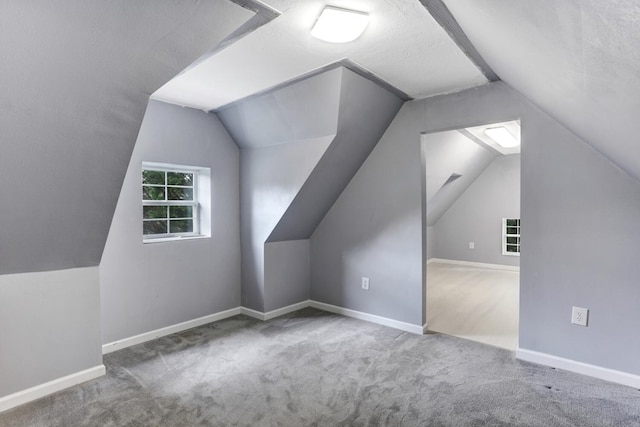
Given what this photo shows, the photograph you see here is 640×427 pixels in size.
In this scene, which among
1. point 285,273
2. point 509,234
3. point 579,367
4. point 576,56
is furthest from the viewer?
point 509,234

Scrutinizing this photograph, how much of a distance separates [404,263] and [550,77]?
206 cm

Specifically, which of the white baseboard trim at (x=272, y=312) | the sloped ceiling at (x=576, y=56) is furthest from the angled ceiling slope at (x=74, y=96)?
the white baseboard trim at (x=272, y=312)

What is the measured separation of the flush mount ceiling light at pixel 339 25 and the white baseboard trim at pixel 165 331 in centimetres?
284

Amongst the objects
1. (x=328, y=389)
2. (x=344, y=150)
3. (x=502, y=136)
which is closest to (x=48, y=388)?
(x=328, y=389)

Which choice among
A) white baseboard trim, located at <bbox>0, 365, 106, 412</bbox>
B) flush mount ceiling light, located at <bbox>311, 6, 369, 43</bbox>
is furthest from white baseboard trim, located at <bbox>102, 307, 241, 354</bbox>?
flush mount ceiling light, located at <bbox>311, 6, 369, 43</bbox>

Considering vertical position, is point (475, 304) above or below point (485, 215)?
below

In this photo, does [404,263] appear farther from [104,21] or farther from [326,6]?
[104,21]

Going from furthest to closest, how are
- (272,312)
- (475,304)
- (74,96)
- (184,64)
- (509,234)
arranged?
(509,234) < (475,304) < (272,312) < (184,64) < (74,96)

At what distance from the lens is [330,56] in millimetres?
2314

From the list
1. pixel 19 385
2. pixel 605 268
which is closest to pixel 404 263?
pixel 605 268

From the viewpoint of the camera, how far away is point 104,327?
2.86 m

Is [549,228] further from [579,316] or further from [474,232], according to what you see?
[474,232]

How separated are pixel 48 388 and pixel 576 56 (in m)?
3.33

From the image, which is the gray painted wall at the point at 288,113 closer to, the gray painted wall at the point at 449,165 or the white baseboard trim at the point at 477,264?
the gray painted wall at the point at 449,165
